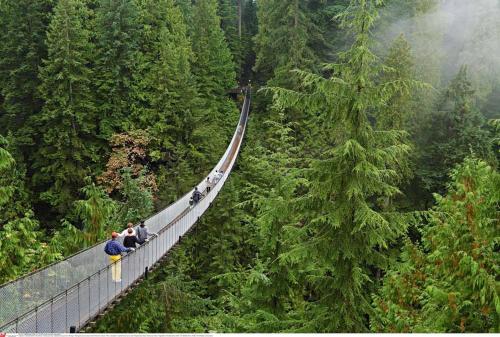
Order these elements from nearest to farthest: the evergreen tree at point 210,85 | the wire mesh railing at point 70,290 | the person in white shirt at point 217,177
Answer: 1. the wire mesh railing at point 70,290
2. the person in white shirt at point 217,177
3. the evergreen tree at point 210,85

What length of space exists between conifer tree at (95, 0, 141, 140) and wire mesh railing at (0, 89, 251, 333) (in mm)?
15898

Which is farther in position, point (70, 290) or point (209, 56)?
point (209, 56)

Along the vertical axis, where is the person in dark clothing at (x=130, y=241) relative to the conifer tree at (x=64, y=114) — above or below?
below

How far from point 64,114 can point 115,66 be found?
4045mm

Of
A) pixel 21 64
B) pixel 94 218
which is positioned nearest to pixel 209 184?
pixel 94 218

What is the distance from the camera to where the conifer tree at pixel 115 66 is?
28.6 meters

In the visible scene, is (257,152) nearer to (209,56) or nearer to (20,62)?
(209,56)

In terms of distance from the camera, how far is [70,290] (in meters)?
8.97

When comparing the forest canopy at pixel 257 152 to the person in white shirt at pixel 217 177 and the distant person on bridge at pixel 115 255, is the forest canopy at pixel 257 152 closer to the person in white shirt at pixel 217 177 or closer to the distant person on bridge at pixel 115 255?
the person in white shirt at pixel 217 177

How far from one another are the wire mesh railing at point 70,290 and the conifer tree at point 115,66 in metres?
15.9

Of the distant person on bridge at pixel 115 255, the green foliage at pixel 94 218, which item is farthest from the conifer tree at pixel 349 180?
the green foliage at pixel 94 218

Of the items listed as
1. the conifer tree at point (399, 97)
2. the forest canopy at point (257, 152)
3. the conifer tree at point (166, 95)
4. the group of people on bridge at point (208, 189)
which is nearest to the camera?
the forest canopy at point (257, 152)

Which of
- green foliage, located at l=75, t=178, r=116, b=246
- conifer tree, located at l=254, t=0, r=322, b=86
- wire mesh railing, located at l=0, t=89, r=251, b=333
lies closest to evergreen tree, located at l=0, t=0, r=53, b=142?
conifer tree, located at l=254, t=0, r=322, b=86

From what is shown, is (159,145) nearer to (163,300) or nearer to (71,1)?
(71,1)
